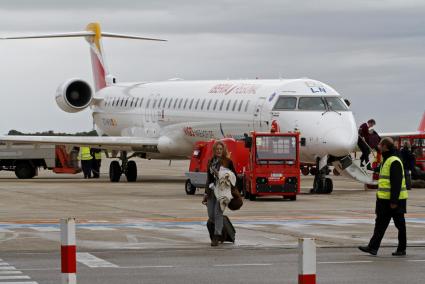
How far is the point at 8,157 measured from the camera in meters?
44.2

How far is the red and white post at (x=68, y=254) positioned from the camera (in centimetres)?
991

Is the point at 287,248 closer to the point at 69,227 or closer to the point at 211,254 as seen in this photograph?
the point at 211,254

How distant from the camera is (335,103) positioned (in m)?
33.1

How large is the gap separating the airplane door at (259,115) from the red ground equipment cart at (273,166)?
13.4 feet

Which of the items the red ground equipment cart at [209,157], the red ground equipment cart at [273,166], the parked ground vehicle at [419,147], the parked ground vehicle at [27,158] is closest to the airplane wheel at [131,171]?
the parked ground vehicle at [27,158]

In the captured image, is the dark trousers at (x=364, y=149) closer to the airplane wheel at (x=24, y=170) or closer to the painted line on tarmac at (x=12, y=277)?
the airplane wheel at (x=24, y=170)

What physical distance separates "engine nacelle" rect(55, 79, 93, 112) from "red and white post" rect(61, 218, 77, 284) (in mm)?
33081

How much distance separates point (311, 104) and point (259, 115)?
165 cm

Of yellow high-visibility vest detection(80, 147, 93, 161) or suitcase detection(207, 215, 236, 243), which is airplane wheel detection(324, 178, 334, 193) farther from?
yellow high-visibility vest detection(80, 147, 93, 161)

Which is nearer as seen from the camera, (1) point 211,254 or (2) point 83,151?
(1) point 211,254

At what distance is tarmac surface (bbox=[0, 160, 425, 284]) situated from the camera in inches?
545

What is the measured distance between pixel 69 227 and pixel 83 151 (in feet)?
114

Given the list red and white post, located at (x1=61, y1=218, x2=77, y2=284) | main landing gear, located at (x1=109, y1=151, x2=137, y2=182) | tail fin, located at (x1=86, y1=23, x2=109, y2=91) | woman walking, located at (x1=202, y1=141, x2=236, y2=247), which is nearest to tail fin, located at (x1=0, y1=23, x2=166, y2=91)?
tail fin, located at (x1=86, y1=23, x2=109, y2=91)

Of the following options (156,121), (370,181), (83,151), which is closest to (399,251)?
(370,181)
